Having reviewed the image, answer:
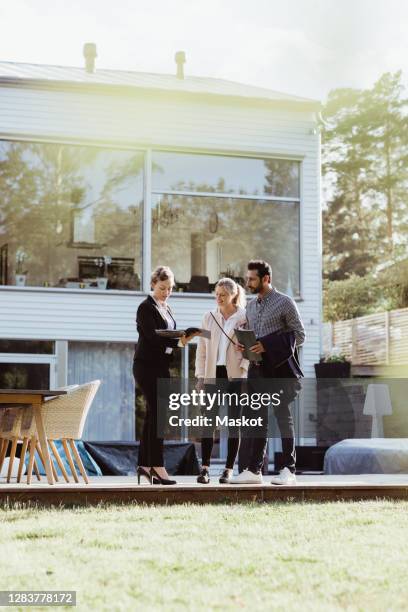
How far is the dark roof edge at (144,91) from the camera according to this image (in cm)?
1484

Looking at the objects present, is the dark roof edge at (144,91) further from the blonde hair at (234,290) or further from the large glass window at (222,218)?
the blonde hair at (234,290)

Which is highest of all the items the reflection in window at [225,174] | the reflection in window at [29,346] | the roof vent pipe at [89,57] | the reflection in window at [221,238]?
the roof vent pipe at [89,57]

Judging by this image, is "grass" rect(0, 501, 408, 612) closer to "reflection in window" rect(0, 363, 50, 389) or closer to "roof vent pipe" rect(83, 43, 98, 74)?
"reflection in window" rect(0, 363, 50, 389)

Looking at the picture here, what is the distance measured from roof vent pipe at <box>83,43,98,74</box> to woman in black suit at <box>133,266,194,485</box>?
9543mm

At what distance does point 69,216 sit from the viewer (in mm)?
14750

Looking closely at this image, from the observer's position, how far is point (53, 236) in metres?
14.6

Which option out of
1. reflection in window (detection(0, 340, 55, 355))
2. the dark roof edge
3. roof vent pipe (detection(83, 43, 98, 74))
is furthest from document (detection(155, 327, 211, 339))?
roof vent pipe (detection(83, 43, 98, 74))

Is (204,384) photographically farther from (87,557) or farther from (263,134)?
(263,134)

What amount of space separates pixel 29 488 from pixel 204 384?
143cm

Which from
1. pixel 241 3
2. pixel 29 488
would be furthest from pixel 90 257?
pixel 29 488

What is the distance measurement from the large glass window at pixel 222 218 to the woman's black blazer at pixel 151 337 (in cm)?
734

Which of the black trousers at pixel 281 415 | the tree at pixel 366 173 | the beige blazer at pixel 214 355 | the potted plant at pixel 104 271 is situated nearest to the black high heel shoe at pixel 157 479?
the black trousers at pixel 281 415

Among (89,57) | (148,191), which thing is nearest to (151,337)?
(148,191)

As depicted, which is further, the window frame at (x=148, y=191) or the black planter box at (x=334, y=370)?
the black planter box at (x=334, y=370)
